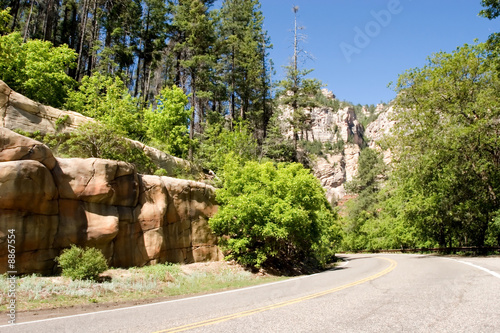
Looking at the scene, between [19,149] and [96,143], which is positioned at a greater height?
[96,143]

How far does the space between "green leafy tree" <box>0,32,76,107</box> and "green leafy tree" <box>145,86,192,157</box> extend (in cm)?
617

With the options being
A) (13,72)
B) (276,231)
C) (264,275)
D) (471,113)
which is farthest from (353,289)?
(13,72)

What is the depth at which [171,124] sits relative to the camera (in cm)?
2519

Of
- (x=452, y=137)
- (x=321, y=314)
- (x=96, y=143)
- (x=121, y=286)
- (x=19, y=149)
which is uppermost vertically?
(x=452, y=137)

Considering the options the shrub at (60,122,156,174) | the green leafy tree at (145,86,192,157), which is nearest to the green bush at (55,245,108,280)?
the shrub at (60,122,156,174)

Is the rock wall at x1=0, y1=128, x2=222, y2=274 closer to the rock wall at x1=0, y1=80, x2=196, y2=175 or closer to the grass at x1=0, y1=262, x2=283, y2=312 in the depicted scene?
the grass at x1=0, y1=262, x2=283, y2=312

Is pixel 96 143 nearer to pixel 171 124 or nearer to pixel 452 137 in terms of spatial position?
pixel 171 124

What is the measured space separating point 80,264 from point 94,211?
9.54ft

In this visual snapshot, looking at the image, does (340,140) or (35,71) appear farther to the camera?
(340,140)

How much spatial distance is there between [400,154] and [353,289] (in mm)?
15937

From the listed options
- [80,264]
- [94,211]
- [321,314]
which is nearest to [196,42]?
[94,211]

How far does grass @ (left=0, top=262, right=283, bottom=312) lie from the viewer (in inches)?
347

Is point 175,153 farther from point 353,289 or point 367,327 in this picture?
point 367,327

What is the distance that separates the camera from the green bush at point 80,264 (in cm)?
1058
